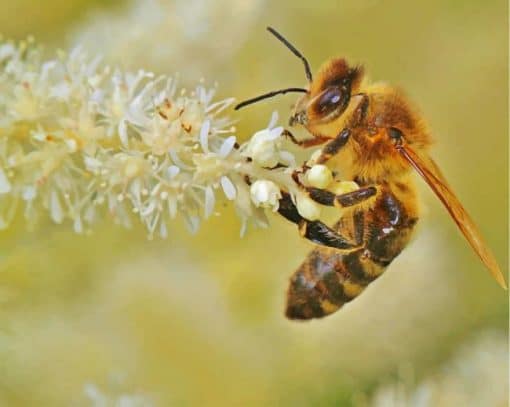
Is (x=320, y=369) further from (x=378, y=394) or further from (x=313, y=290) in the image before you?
(x=313, y=290)

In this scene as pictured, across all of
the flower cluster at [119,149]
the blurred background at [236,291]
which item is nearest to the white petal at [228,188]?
the flower cluster at [119,149]

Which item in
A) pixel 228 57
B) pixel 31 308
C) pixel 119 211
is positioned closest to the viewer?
pixel 119 211

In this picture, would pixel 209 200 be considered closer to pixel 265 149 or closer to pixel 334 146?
pixel 265 149

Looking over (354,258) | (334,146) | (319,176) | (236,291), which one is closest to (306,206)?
(319,176)

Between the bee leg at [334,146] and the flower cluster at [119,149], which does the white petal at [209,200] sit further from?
the bee leg at [334,146]

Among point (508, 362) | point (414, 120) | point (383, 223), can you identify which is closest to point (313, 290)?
point (383, 223)

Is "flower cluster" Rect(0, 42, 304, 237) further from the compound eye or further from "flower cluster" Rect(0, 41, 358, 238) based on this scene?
the compound eye
